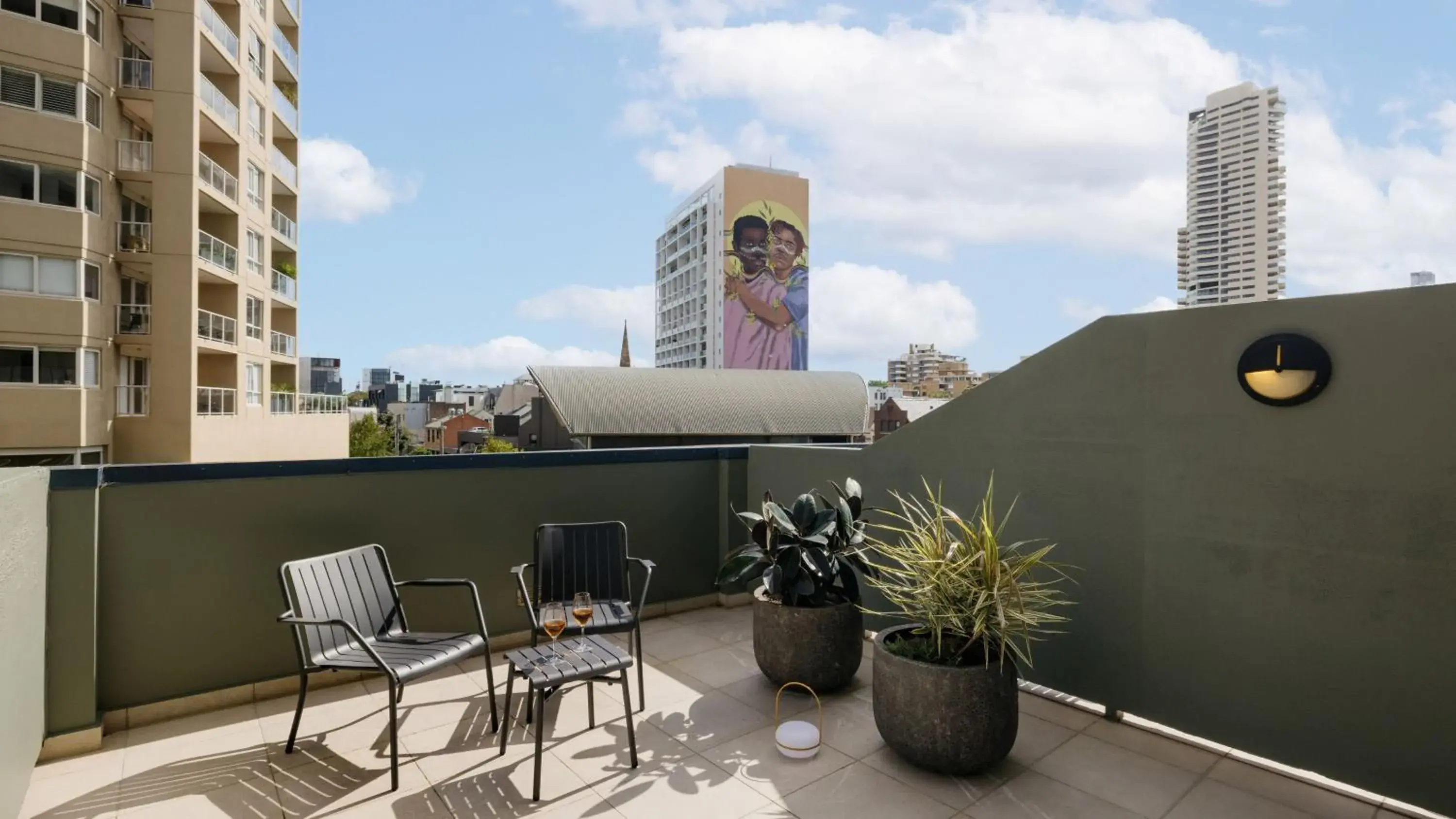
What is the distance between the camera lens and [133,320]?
14.7m

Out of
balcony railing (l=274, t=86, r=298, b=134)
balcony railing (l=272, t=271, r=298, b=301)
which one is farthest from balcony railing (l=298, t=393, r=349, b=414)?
balcony railing (l=274, t=86, r=298, b=134)

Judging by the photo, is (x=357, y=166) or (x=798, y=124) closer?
(x=798, y=124)

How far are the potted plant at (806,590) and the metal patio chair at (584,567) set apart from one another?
0.59 meters

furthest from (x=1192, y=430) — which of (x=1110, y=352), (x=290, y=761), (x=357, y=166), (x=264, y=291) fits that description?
(x=357, y=166)

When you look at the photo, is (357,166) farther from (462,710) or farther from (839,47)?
(462,710)

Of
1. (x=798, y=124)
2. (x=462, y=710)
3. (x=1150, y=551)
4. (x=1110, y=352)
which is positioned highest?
(x=798, y=124)

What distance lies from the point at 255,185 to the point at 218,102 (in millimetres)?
2889

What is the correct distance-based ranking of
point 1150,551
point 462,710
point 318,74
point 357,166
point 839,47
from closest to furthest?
point 1150,551 < point 462,710 < point 839,47 < point 318,74 < point 357,166

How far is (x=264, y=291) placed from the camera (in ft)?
63.5

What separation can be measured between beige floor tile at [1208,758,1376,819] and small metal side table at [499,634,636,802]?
2389mm

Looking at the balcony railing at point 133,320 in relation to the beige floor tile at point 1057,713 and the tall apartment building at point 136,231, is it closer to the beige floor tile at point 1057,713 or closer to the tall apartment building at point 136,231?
the tall apartment building at point 136,231

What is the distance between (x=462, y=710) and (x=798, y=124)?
2448 centimetres

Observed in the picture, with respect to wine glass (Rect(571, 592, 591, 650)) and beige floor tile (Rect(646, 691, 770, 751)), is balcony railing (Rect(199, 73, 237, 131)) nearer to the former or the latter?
wine glass (Rect(571, 592, 591, 650))

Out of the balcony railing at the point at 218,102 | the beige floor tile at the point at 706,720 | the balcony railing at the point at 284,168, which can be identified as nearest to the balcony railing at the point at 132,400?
the balcony railing at the point at 218,102
